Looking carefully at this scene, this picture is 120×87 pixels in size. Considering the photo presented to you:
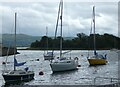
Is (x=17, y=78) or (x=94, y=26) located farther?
(x=94, y=26)

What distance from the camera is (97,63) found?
262ft

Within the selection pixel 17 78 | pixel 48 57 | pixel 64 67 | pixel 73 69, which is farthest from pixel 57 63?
pixel 48 57

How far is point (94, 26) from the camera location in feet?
264

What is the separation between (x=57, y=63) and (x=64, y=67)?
189 centimetres

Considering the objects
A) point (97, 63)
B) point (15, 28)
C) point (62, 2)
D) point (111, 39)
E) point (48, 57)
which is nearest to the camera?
point (15, 28)

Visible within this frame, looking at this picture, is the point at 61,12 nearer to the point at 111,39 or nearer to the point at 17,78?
the point at 17,78

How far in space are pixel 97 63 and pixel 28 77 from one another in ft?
112

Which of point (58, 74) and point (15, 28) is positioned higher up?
point (15, 28)

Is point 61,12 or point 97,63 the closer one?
point 61,12

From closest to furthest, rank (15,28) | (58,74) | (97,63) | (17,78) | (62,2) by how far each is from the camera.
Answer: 1. (17,78)
2. (15,28)
3. (58,74)
4. (62,2)
5. (97,63)

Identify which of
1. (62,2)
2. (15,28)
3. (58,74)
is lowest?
(58,74)

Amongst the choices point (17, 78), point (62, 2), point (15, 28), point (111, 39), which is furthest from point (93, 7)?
point (111, 39)

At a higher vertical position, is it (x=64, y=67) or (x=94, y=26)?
(x=94, y=26)

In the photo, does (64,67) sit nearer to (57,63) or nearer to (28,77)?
(57,63)
